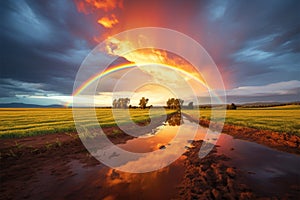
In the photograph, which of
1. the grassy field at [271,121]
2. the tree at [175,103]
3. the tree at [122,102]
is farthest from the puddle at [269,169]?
the tree at [122,102]

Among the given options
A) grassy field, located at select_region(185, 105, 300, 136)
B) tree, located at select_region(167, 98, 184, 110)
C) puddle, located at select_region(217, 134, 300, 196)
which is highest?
tree, located at select_region(167, 98, 184, 110)

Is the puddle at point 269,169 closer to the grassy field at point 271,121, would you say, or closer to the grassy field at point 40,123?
the grassy field at point 271,121

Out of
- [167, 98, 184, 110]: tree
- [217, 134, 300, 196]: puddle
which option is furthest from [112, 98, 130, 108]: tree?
[217, 134, 300, 196]: puddle

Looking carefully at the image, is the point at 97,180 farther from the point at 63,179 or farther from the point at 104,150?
the point at 104,150

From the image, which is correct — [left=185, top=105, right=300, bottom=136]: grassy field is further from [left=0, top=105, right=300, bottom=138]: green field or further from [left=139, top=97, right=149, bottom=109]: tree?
[left=139, top=97, right=149, bottom=109]: tree

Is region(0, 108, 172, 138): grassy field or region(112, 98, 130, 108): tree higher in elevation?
region(112, 98, 130, 108): tree

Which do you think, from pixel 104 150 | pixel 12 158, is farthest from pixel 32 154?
pixel 104 150

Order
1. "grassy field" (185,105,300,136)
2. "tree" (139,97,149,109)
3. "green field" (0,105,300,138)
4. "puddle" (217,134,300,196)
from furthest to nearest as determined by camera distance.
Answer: "tree" (139,97,149,109)
"grassy field" (185,105,300,136)
"green field" (0,105,300,138)
"puddle" (217,134,300,196)

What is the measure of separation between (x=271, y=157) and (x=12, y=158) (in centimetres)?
1711

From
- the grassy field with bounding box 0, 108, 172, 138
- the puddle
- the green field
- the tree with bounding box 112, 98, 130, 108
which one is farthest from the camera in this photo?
the tree with bounding box 112, 98, 130, 108

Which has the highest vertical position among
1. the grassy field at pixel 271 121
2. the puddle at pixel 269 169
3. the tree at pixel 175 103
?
the tree at pixel 175 103

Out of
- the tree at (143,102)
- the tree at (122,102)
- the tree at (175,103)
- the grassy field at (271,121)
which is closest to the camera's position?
the grassy field at (271,121)

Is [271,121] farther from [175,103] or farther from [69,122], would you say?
[175,103]

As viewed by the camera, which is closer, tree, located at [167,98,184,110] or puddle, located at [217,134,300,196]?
puddle, located at [217,134,300,196]
